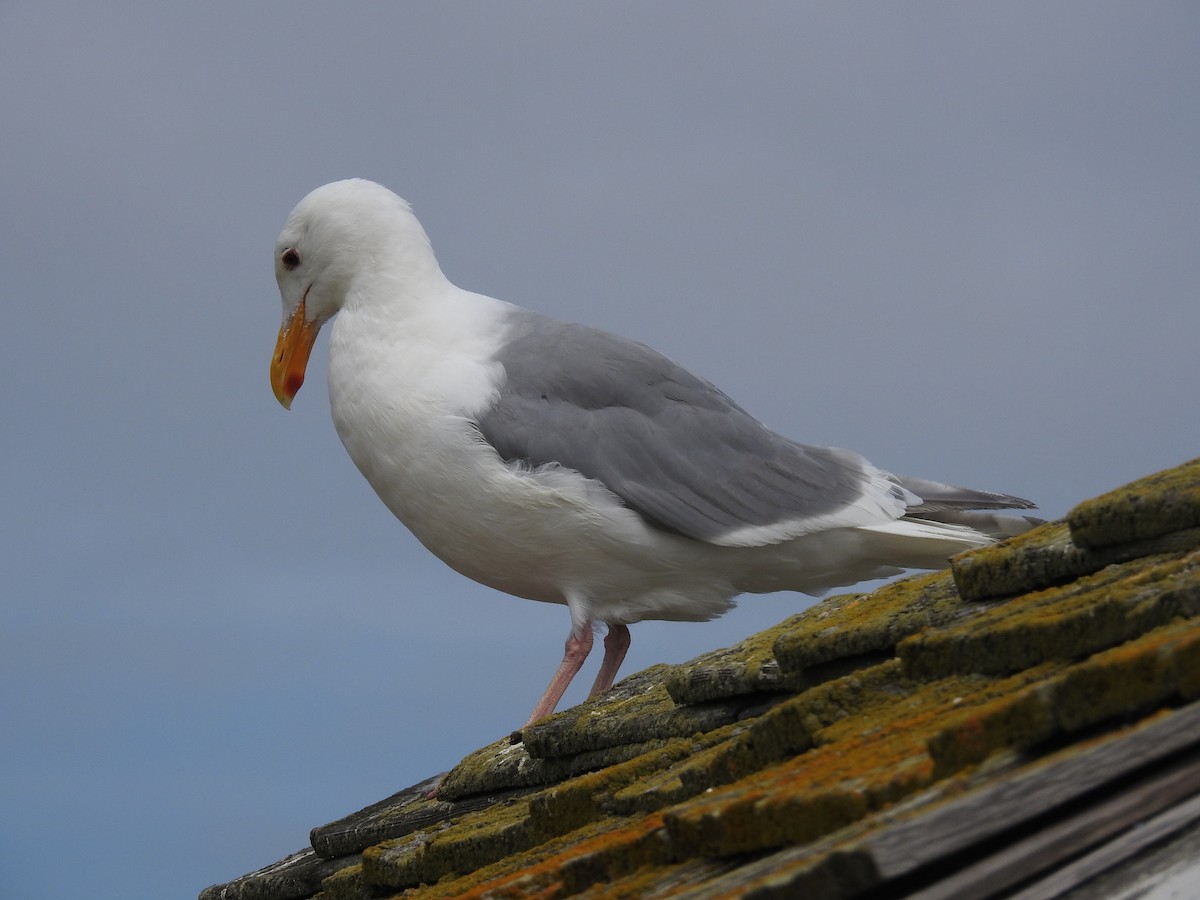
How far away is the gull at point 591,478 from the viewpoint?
19.5 ft

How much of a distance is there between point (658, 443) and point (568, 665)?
1027 mm

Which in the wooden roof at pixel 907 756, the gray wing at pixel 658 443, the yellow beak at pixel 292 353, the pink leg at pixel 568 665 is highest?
the yellow beak at pixel 292 353

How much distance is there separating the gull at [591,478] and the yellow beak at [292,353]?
57cm

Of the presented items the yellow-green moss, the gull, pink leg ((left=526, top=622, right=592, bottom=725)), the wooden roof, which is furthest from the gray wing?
the yellow-green moss

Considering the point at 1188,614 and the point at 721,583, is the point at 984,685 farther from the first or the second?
the point at 721,583

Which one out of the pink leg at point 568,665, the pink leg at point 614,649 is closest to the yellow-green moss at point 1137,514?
the pink leg at point 568,665

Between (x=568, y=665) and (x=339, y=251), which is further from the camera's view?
(x=339, y=251)

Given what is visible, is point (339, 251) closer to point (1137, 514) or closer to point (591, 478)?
point (591, 478)

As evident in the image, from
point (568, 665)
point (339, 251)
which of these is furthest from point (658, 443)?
point (339, 251)

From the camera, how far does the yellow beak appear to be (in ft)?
24.0

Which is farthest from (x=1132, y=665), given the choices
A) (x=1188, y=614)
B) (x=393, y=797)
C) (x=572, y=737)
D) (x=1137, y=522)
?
(x=393, y=797)

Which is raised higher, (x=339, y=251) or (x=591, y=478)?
(x=339, y=251)

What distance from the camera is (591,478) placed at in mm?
5941

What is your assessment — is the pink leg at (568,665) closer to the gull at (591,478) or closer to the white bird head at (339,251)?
the gull at (591,478)
